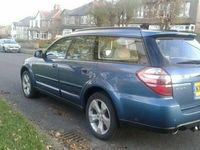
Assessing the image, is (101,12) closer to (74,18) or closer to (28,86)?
(28,86)

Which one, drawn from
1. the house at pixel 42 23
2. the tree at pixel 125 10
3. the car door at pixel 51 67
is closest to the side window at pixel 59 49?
the car door at pixel 51 67

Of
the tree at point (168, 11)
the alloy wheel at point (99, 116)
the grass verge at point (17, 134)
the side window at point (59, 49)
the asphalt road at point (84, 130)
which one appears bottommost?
the asphalt road at point (84, 130)

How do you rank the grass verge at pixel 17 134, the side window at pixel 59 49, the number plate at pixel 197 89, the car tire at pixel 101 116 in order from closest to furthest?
the grass verge at pixel 17 134 < the number plate at pixel 197 89 < the car tire at pixel 101 116 < the side window at pixel 59 49

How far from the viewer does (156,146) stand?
4441 millimetres

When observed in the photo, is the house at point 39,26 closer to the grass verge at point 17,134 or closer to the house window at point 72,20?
the house window at point 72,20

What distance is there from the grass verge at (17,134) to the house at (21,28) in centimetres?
8418

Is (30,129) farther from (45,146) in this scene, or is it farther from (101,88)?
(101,88)

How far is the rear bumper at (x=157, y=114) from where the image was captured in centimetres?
382

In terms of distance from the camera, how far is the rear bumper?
3.82 m

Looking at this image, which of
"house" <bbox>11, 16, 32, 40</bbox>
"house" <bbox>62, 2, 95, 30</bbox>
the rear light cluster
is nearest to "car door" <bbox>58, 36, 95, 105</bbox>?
the rear light cluster

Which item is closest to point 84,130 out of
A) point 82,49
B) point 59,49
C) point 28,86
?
point 82,49

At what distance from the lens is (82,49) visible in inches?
203

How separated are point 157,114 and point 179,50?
1.06 metres

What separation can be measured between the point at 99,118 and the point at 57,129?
807 millimetres
